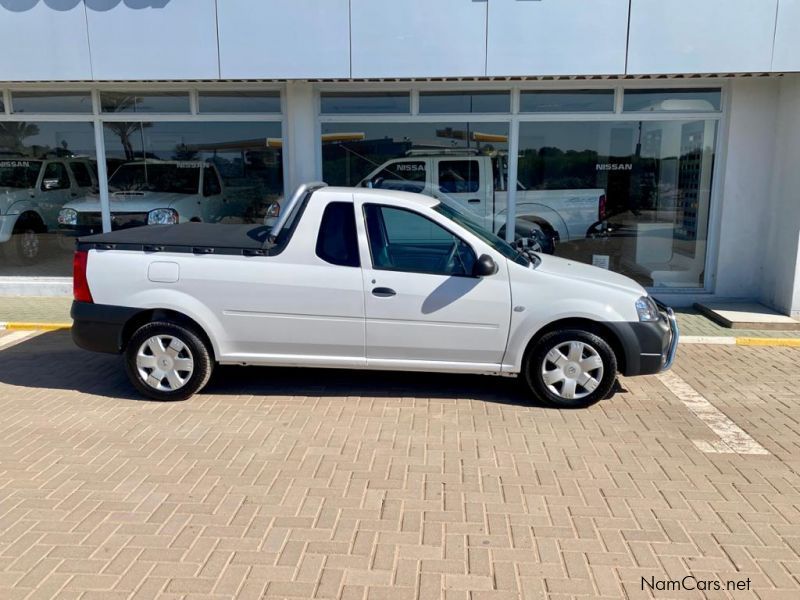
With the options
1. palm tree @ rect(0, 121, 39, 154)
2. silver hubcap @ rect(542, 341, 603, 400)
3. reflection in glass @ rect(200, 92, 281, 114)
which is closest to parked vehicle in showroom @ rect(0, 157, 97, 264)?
palm tree @ rect(0, 121, 39, 154)

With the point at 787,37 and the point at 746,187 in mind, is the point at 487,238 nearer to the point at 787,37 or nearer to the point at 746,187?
the point at 787,37

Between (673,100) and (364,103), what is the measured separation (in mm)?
4455

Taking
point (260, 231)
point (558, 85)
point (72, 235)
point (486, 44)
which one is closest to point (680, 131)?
point (558, 85)

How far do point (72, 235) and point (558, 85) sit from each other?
779cm

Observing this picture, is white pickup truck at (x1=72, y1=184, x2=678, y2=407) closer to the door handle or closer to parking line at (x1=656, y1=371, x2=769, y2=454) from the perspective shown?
the door handle

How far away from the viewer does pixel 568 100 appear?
30.2ft

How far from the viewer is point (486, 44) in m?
7.97

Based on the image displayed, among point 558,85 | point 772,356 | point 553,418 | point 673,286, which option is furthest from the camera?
point 673,286

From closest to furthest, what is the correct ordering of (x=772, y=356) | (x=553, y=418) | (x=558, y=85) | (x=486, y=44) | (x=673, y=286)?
(x=553, y=418), (x=772, y=356), (x=486, y=44), (x=558, y=85), (x=673, y=286)

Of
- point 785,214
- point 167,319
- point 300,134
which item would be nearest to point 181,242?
point 167,319

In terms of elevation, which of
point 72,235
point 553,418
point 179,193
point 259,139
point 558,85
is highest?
point 558,85

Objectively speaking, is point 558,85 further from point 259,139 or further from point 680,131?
point 259,139

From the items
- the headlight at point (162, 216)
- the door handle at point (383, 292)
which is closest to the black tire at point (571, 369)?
the door handle at point (383, 292)

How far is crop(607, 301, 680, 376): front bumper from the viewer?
17.0ft
